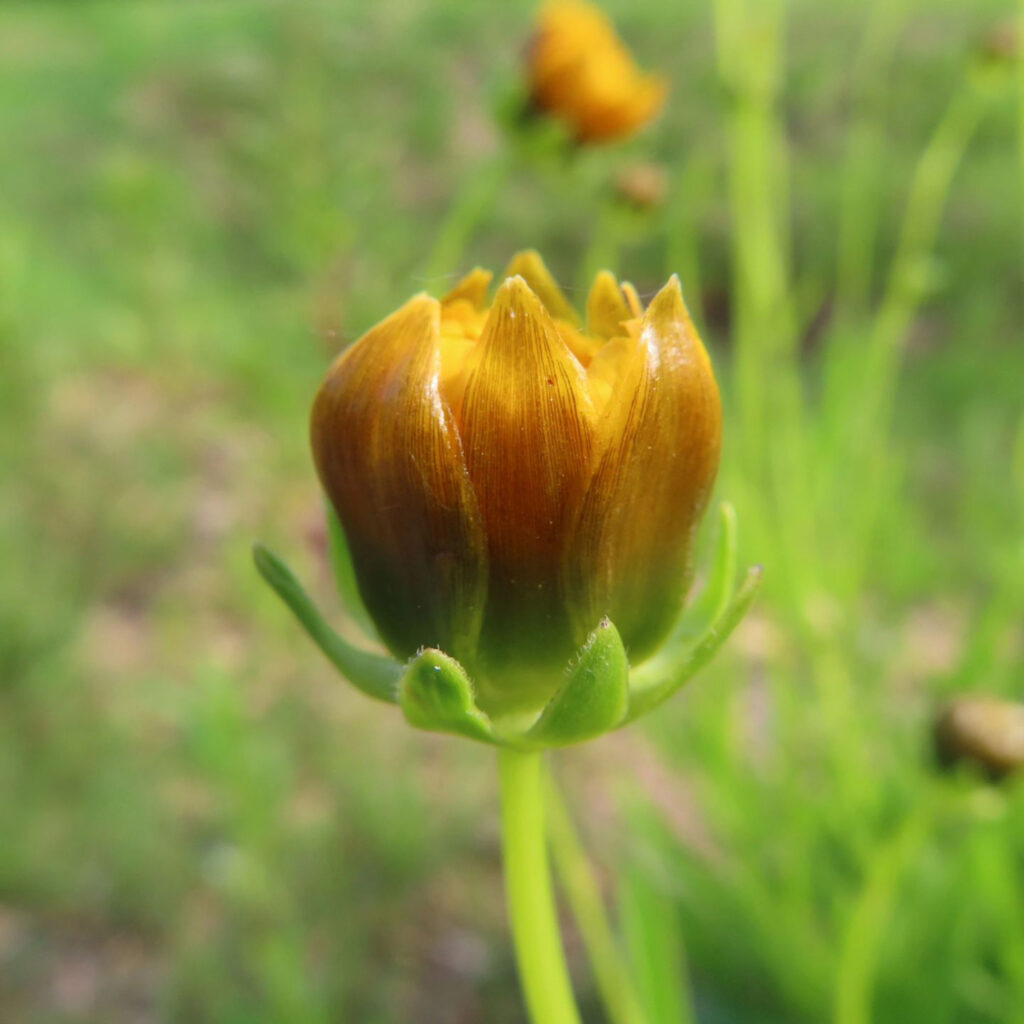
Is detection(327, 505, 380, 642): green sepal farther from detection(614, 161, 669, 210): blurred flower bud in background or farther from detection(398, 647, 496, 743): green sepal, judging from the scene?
detection(614, 161, 669, 210): blurred flower bud in background

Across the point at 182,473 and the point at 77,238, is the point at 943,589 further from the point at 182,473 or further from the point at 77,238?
the point at 77,238

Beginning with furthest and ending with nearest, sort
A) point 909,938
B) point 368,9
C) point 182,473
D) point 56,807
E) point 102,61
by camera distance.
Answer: point 102,61, point 368,9, point 182,473, point 56,807, point 909,938

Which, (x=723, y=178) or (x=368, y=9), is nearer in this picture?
(x=723, y=178)

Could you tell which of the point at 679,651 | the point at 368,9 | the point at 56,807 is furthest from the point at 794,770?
the point at 368,9

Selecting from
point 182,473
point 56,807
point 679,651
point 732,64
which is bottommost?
point 56,807

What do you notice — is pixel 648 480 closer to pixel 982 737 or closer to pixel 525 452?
pixel 525 452

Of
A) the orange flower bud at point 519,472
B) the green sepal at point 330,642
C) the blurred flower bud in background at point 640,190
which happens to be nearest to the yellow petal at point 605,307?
the orange flower bud at point 519,472

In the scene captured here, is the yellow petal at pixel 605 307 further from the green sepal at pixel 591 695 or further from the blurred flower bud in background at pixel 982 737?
the blurred flower bud in background at pixel 982 737

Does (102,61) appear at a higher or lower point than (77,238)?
higher
